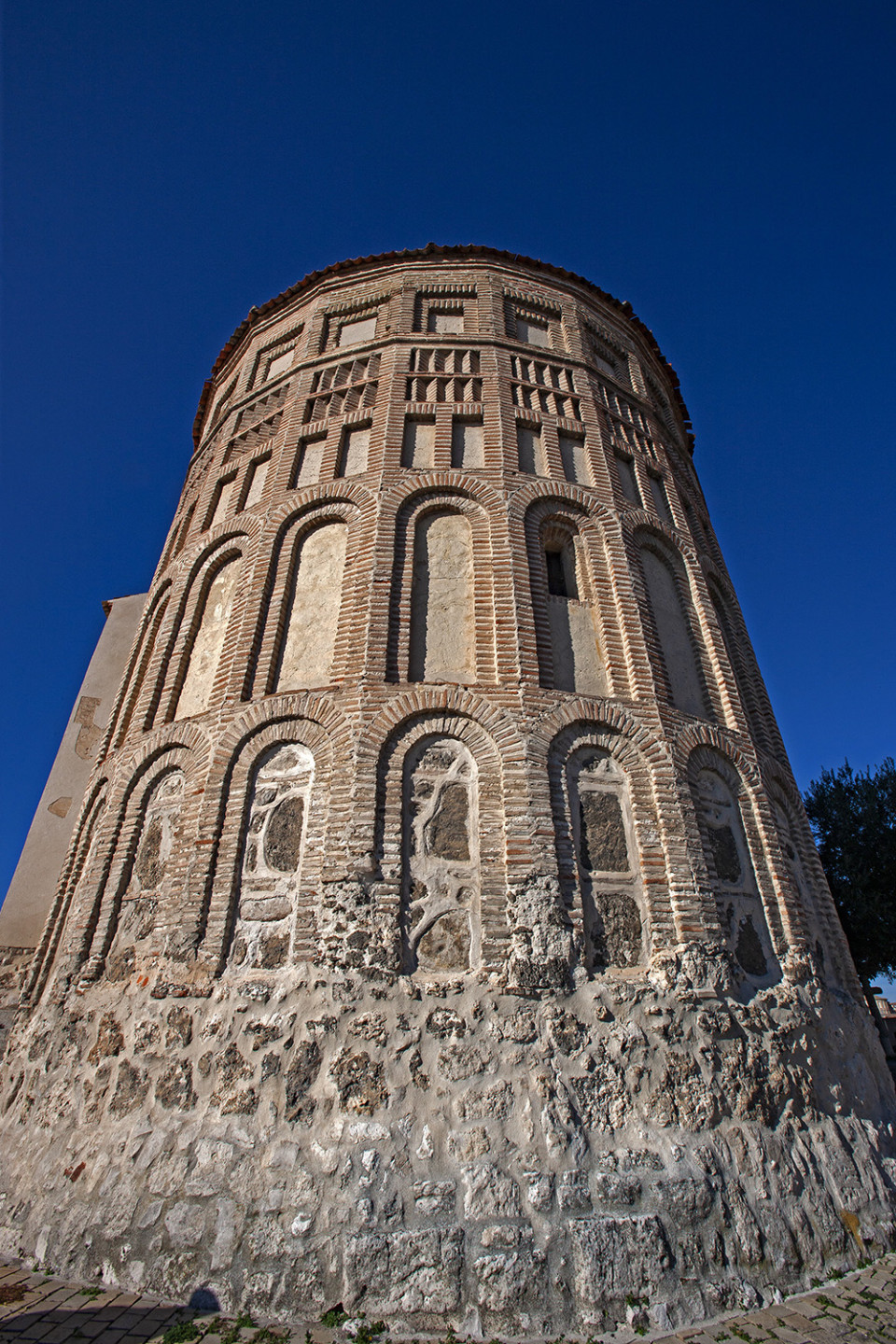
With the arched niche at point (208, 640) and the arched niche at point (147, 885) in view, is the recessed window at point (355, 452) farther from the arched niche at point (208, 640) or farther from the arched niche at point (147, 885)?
the arched niche at point (147, 885)

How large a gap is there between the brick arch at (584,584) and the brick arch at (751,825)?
0.95 m

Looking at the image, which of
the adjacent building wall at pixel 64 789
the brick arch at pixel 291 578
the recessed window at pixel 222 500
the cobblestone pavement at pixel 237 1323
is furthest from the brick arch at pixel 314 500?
the cobblestone pavement at pixel 237 1323

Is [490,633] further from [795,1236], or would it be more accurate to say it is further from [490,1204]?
[795,1236]

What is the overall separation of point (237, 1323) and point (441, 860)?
10.1 feet

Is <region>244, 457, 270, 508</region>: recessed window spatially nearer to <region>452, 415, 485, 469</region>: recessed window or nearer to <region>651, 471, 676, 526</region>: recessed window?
<region>452, 415, 485, 469</region>: recessed window

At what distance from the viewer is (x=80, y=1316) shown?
14.2 feet

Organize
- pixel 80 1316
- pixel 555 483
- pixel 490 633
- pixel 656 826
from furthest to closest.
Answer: pixel 555 483
pixel 490 633
pixel 656 826
pixel 80 1316

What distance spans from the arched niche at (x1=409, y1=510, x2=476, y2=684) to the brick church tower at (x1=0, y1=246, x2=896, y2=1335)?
0.05 meters

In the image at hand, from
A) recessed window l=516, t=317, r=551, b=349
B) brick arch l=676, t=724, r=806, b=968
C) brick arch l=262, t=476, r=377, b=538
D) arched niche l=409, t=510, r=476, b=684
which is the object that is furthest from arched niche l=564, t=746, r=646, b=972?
recessed window l=516, t=317, r=551, b=349

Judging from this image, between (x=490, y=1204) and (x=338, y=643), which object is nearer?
(x=490, y=1204)

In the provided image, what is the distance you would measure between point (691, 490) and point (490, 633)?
5.94m

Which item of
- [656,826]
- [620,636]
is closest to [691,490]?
[620,636]

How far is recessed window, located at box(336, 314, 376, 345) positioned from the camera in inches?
415

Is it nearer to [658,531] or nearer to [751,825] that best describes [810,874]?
[751,825]
